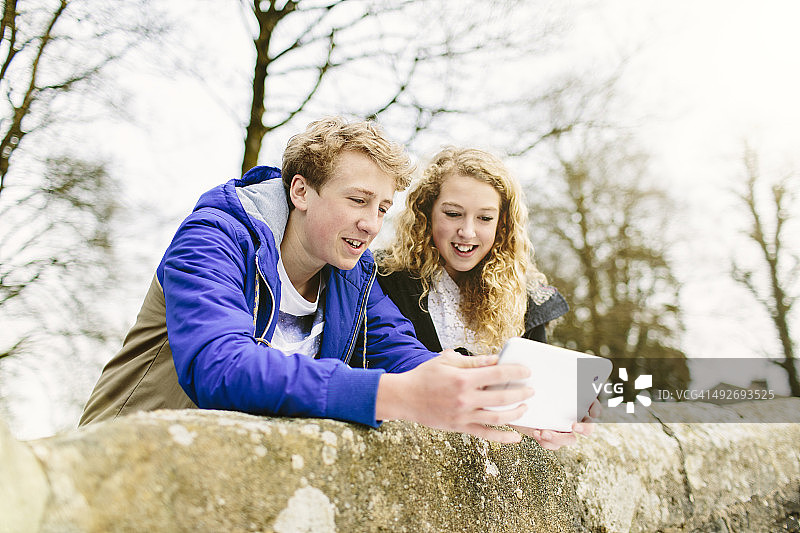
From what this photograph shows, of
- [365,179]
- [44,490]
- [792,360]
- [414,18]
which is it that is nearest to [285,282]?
[365,179]

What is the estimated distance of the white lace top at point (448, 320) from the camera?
8.63 ft

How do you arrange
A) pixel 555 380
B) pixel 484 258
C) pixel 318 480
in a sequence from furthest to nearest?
pixel 484 258 → pixel 555 380 → pixel 318 480

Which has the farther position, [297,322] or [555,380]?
[297,322]

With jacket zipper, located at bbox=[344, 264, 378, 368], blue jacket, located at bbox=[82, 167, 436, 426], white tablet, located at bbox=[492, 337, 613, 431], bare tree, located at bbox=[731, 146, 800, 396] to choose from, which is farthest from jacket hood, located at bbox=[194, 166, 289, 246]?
bare tree, located at bbox=[731, 146, 800, 396]

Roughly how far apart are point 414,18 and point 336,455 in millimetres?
5892

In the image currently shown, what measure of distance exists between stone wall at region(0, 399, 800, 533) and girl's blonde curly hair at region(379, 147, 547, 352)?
0.77m

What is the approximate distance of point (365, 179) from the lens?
1945 mm

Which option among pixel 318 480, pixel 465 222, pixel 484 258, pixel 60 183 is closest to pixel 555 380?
pixel 318 480

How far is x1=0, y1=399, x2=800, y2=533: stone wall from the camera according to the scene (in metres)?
0.79

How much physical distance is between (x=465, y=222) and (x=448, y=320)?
45 centimetres

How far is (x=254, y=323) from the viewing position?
156cm

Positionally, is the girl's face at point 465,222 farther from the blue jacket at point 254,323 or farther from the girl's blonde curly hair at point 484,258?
the blue jacket at point 254,323

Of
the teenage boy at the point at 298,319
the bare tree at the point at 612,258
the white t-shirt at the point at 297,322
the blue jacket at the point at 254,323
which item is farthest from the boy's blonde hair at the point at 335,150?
the bare tree at the point at 612,258

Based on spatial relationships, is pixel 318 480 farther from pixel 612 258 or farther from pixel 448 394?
pixel 612 258
